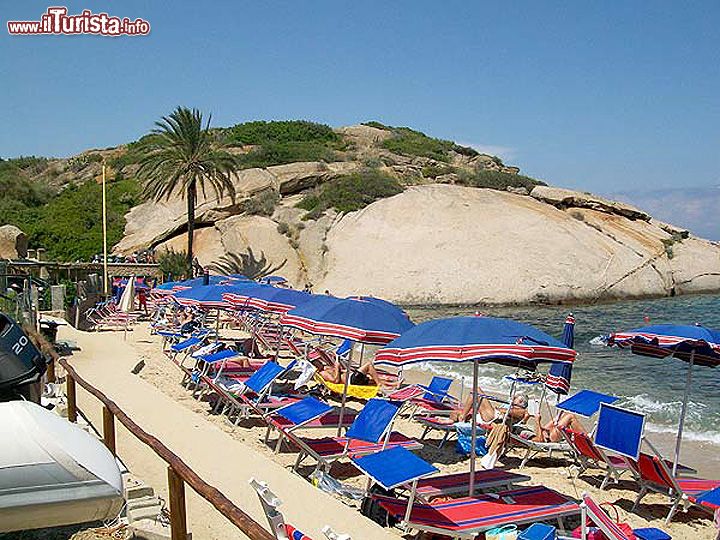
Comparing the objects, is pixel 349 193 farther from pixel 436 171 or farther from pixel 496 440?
pixel 496 440

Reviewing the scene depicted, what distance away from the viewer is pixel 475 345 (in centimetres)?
668

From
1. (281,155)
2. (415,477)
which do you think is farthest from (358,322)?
(281,155)

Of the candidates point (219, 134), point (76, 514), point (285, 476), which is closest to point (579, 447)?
point (285, 476)

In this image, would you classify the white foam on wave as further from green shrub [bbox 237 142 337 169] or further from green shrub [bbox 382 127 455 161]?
green shrub [bbox 382 127 455 161]

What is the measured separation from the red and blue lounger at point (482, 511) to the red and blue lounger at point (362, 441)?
4.63 ft

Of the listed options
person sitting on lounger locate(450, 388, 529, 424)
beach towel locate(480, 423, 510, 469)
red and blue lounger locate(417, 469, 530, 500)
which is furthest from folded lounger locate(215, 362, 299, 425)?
red and blue lounger locate(417, 469, 530, 500)

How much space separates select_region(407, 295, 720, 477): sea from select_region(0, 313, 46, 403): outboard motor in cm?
810

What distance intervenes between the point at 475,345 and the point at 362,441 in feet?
8.17

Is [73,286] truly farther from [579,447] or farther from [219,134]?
[219,134]

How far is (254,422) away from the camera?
11.0 meters

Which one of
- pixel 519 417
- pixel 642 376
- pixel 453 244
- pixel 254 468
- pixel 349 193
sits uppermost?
pixel 349 193

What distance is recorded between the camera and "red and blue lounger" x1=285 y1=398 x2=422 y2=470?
26.6ft

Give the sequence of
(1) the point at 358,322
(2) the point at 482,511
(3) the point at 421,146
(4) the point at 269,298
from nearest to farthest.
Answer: (2) the point at 482,511
(1) the point at 358,322
(4) the point at 269,298
(3) the point at 421,146

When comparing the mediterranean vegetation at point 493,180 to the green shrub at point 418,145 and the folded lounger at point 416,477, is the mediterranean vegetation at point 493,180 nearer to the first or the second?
the green shrub at point 418,145
